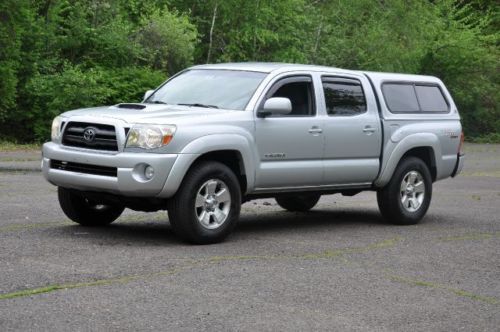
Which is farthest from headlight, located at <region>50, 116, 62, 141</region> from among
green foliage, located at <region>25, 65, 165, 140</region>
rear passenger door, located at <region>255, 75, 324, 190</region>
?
green foliage, located at <region>25, 65, 165, 140</region>

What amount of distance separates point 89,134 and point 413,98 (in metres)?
4.68

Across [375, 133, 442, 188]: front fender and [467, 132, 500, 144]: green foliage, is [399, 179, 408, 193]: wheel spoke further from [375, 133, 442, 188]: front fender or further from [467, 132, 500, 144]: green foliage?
[467, 132, 500, 144]: green foliage

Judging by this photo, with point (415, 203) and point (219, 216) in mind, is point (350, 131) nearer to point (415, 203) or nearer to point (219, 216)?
point (415, 203)

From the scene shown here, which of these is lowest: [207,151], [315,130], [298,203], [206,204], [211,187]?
[298,203]

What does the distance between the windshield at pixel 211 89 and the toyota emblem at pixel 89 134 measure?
4.18ft

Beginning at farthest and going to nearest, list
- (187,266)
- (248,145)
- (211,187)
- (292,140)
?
(292,140) → (248,145) → (211,187) → (187,266)

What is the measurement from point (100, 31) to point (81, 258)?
Result: 22.5 m

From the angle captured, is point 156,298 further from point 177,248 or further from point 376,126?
point 376,126

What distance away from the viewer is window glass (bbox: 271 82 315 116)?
11.7 metres

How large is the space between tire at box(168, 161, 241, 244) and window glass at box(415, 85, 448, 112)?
12.5ft

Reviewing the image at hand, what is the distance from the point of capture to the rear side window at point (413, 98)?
13.0 metres

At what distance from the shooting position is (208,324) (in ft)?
22.9

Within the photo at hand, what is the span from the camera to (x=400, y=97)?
1316cm

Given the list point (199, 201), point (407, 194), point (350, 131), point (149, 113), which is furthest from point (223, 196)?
point (407, 194)
